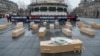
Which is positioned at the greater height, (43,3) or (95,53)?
(43,3)

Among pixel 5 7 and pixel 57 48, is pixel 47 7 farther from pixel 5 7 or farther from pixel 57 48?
pixel 5 7

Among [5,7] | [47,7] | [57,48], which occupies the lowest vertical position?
[57,48]

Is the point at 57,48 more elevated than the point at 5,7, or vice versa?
the point at 5,7

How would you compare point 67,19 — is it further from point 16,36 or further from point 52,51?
point 52,51

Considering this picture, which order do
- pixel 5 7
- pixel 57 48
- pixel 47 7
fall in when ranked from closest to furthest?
1. pixel 57 48
2. pixel 47 7
3. pixel 5 7

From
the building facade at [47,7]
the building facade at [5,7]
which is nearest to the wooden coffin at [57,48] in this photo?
the building facade at [47,7]

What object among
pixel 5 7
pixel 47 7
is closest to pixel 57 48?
pixel 47 7

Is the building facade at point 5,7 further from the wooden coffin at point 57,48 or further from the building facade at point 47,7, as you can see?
the wooden coffin at point 57,48

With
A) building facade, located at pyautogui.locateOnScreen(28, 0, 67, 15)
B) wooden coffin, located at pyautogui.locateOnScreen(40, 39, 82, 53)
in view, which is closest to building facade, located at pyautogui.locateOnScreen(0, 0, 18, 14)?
building facade, located at pyautogui.locateOnScreen(28, 0, 67, 15)

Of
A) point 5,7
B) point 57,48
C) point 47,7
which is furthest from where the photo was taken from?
point 5,7

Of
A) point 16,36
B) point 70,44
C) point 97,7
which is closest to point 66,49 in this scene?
point 70,44

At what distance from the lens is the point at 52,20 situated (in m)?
39.7

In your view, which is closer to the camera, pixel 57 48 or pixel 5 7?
pixel 57 48

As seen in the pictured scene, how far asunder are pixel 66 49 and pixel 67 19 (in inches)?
1244
